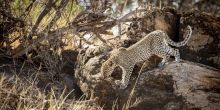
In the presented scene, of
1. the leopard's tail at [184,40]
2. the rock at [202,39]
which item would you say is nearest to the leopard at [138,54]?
the leopard's tail at [184,40]

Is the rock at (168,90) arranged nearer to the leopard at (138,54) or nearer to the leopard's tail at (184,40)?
the leopard at (138,54)

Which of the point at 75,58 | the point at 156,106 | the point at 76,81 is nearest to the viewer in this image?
the point at 156,106

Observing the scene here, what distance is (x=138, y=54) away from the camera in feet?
25.2

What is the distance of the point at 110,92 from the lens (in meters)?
7.62

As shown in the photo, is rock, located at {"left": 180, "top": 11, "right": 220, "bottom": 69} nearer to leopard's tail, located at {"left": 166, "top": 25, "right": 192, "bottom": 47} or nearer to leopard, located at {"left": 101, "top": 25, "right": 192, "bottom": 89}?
leopard's tail, located at {"left": 166, "top": 25, "right": 192, "bottom": 47}

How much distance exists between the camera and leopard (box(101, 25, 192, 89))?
757 cm

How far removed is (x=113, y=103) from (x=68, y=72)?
1621 millimetres

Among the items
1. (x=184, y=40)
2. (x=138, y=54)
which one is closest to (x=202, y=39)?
(x=184, y=40)

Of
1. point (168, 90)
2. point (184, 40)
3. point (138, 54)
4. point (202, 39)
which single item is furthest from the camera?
point (202, 39)

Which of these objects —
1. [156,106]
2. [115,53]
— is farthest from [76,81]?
[156,106]

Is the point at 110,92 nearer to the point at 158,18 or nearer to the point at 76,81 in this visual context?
the point at 76,81

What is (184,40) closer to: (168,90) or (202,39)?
(202,39)

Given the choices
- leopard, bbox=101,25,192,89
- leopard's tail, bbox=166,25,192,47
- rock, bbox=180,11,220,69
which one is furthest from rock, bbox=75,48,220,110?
rock, bbox=180,11,220,69

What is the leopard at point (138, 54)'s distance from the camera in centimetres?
757
